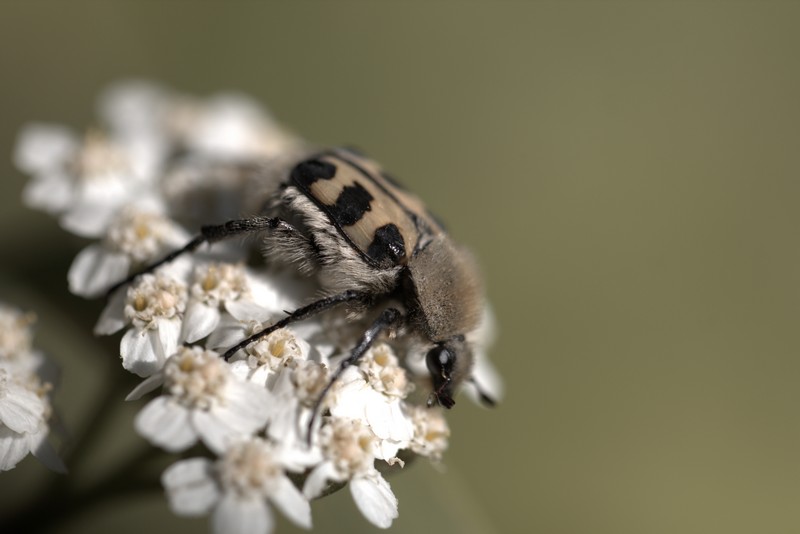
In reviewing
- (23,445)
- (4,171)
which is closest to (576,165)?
(4,171)

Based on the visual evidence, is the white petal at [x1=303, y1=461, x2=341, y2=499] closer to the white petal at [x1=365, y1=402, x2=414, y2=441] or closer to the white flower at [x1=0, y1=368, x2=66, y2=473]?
the white petal at [x1=365, y1=402, x2=414, y2=441]

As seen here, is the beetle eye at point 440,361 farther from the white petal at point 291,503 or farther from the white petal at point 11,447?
the white petal at point 11,447

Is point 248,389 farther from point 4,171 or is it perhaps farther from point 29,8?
point 29,8

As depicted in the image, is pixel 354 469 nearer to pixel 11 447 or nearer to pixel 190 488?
pixel 190 488

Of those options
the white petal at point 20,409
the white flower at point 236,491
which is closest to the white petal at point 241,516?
the white flower at point 236,491

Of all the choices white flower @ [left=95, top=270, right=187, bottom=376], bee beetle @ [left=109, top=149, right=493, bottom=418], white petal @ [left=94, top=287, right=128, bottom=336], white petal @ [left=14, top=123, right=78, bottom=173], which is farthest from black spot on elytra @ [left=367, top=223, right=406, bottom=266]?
white petal @ [left=14, top=123, right=78, bottom=173]

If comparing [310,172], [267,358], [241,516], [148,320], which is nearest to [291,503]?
[241,516]
